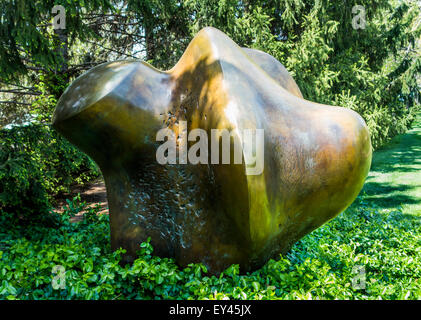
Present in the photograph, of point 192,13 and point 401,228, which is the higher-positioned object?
point 192,13

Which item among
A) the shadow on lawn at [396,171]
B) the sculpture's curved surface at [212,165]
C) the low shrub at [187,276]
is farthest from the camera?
the shadow on lawn at [396,171]

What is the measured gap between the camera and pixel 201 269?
4.02m

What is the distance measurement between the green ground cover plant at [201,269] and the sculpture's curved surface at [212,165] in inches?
13.8

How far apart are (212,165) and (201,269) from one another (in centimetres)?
127

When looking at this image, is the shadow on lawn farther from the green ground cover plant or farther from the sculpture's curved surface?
the sculpture's curved surface

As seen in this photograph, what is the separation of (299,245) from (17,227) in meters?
4.87

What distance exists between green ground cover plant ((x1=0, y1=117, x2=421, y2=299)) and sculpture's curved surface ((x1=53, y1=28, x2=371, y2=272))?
35cm

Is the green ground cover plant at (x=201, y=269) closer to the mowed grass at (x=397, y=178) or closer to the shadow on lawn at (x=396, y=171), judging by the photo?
the mowed grass at (x=397, y=178)

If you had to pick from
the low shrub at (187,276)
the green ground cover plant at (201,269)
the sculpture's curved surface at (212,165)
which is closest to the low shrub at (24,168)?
the green ground cover plant at (201,269)

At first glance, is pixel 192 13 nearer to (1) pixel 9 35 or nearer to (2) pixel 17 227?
(1) pixel 9 35

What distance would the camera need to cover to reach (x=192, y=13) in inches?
429

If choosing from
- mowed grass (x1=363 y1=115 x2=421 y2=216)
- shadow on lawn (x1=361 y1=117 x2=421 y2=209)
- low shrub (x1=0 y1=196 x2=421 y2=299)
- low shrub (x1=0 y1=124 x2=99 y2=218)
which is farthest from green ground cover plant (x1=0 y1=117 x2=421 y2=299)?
shadow on lawn (x1=361 y1=117 x2=421 y2=209)

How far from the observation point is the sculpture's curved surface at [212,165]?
358 centimetres
